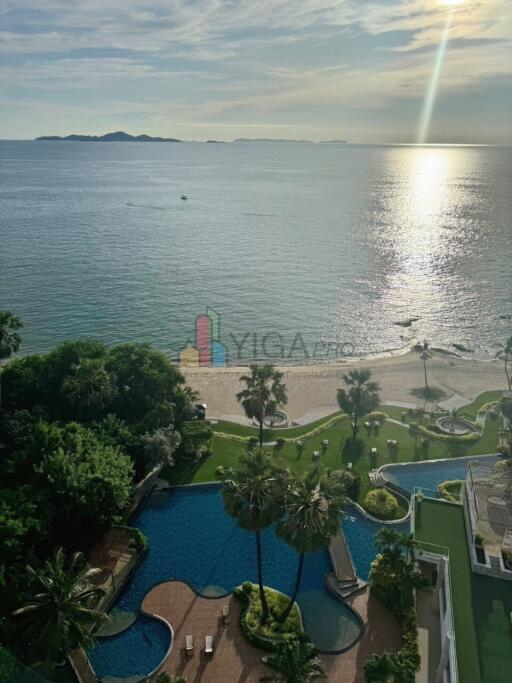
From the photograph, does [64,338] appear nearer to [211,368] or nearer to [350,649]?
[211,368]

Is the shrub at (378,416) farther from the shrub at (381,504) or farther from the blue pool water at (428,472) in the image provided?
the shrub at (381,504)

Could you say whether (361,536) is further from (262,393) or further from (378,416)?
(378,416)

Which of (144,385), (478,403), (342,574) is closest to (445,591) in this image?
(342,574)

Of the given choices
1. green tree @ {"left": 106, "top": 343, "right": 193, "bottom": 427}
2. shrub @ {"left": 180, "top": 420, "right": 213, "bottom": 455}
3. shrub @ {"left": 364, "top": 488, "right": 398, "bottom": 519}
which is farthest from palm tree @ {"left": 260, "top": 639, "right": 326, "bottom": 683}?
green tree @ {"left": 106, "top": 343, "right": 193, "bottom": 427}

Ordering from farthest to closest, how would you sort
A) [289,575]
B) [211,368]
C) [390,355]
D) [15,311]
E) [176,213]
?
[176,213], [15,311], [390,355], [211,368], [289,575]

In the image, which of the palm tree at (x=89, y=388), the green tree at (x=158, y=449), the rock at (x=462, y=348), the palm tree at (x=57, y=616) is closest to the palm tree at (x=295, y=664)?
the palm tree at (x=57, y=616)

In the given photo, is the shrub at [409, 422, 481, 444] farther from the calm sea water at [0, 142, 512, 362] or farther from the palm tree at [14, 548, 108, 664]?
the palm tree at [14, 548, 108, 664]

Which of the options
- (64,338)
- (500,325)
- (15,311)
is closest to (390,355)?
(500,325)
